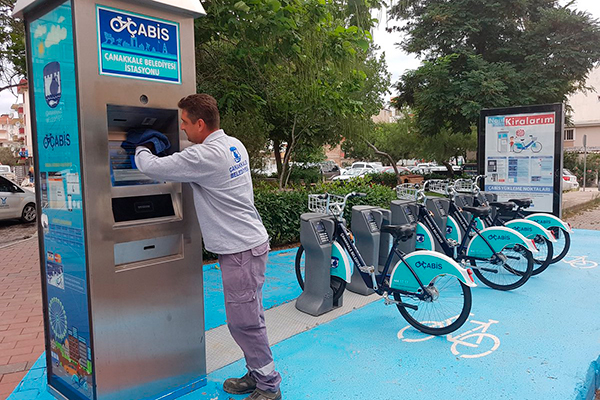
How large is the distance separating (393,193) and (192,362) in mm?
6880

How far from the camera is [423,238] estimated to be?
197 inches

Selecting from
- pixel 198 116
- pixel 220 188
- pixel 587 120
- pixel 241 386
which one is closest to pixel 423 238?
pixel 241 386

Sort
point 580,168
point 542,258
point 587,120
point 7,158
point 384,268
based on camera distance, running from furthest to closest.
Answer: point 7,158, point 587,120, point 580,168, point 542,258, point 384,268

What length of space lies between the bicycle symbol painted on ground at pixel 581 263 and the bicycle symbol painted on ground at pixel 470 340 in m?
2.80

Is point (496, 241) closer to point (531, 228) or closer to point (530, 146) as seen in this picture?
point (531, 228)

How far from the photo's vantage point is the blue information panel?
2346 millimetres

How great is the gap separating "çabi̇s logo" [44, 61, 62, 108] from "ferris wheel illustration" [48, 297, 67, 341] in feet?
3.89

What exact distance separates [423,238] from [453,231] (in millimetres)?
634

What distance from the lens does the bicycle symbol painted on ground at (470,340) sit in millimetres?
3422

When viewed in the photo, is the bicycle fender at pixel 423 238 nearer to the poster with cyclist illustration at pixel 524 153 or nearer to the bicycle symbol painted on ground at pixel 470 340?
the bicycle symbol painted on ground at pixel 470 340

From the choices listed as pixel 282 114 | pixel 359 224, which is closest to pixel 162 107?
pixel 359 224

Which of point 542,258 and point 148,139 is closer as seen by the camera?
point 148,139

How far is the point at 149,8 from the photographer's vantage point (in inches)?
99.4

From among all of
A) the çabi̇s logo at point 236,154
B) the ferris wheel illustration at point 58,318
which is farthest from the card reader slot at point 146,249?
the çabi̇s logo at point 236,154
